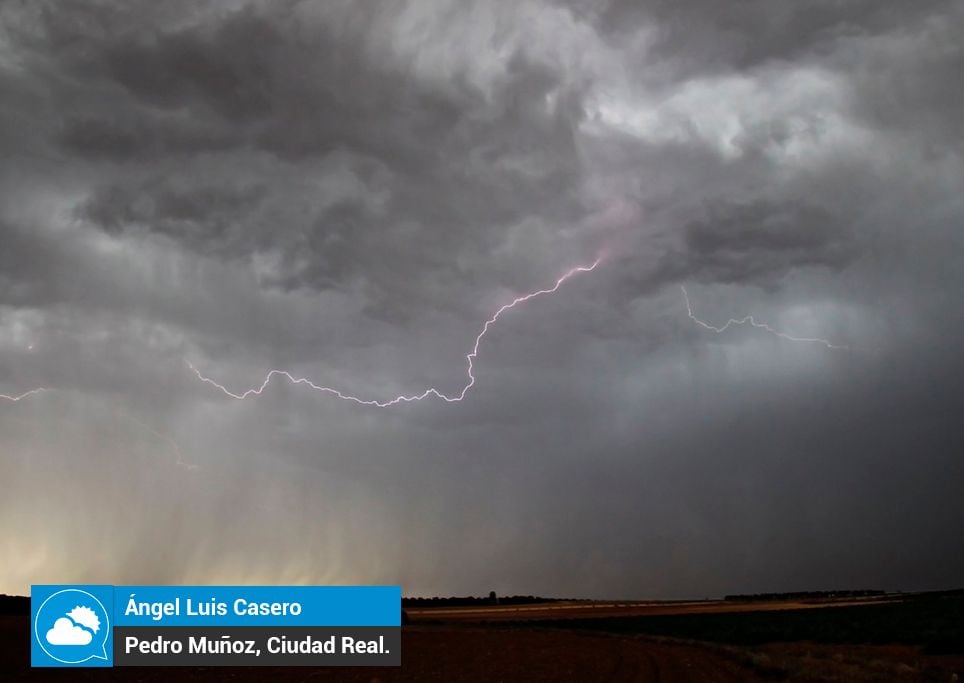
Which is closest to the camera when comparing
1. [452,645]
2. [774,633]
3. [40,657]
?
[40,657]

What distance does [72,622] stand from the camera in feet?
69.7

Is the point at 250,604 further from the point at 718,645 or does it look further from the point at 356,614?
the point at 718,645

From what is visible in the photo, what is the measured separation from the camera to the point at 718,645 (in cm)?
3020

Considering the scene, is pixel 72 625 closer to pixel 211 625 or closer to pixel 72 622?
pixel 72 622

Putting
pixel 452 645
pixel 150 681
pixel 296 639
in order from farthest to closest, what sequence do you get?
pixel 452 645 < pixel 296 639 < pixel 150 681

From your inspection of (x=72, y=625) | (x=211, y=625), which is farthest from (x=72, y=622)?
(x=211, y=625)

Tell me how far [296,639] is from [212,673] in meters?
3.56

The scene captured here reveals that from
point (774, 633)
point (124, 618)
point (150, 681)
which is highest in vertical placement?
point (124, 618)

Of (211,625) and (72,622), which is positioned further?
(211,625)

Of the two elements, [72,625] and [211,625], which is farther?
[211,625]

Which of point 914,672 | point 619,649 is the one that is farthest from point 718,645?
point 914,672

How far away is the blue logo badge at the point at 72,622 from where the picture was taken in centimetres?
2116

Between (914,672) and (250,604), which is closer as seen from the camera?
(914,672)

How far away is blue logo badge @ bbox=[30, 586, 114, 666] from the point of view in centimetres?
2116
